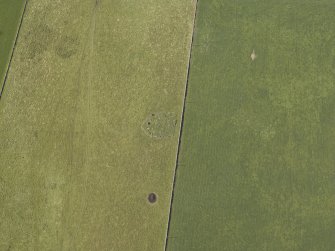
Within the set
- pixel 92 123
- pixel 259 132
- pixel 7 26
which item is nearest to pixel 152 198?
pixel 92 123

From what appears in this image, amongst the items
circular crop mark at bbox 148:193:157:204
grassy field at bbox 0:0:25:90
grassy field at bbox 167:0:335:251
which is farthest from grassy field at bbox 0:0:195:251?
grassy field at bbox 167:0:335:251

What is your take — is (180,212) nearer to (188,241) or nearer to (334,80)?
(188,241)

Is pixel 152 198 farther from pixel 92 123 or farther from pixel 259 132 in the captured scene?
pixel 259 132

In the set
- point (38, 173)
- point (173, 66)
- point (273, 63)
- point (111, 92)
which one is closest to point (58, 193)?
point (38, 173)

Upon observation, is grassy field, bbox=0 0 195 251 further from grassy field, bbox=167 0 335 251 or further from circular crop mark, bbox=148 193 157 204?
grassy field, bbox=167 0 335 251

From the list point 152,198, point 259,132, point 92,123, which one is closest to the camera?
point 152,198

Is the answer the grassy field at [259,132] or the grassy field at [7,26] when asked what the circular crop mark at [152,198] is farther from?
the grassy field at [7,26]
